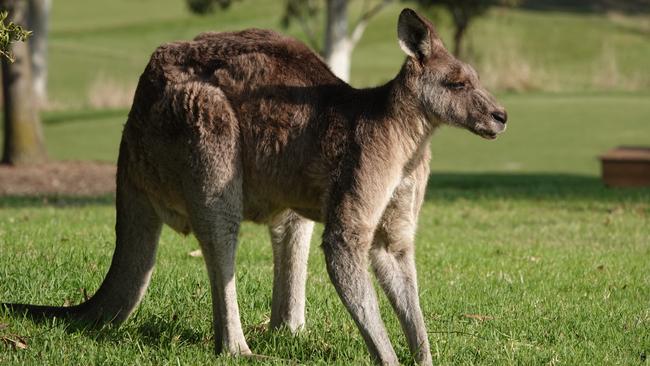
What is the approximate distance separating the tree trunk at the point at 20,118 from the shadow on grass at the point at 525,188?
574 cm

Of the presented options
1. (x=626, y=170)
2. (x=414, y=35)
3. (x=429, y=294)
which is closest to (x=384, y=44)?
(x=626, y=170)

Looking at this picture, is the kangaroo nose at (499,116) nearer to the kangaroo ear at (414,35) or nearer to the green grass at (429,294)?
the kangaroo ear at (414,35)

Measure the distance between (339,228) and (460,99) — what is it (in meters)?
0.82

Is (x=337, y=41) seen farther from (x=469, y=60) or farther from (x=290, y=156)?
(x=290, y=156)

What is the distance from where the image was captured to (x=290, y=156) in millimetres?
5324

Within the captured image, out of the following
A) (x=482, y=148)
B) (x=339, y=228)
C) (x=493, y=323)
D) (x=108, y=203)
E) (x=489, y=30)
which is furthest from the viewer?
(x=489, y=30)

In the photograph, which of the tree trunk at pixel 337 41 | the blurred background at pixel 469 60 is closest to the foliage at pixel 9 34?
the blurred background at pixel 469 60

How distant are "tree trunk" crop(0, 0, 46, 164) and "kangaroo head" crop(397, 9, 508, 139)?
11402 mm

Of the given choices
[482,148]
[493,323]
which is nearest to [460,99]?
[493,323]

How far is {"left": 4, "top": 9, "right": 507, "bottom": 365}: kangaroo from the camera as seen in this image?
510cm

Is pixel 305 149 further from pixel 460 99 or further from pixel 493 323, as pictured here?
pixel 493 323

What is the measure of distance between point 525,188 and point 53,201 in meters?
5.78

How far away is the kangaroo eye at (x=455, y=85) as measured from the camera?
203 inches

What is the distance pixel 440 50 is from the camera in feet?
17.2
